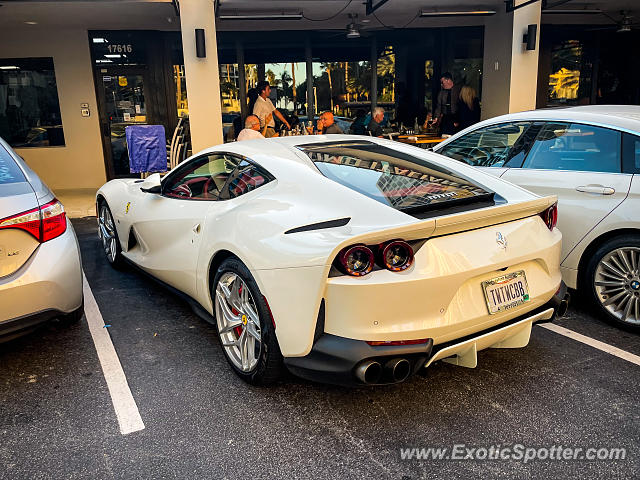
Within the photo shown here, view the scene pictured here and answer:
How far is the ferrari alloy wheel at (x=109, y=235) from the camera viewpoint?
524 centimetres

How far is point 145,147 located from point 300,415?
7.64 m

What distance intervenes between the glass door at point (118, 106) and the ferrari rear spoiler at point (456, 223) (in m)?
10.3

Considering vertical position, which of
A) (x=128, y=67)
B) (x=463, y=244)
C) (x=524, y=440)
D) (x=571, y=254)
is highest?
(x=128, y=67)

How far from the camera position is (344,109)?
44.1ft

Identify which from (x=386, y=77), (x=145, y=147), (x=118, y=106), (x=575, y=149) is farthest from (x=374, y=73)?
(x=575, y=149)

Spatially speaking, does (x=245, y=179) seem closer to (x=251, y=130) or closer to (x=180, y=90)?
(x=251, y=130)

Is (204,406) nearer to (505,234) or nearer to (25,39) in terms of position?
(505,234)

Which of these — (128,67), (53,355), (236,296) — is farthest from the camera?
(128,67)

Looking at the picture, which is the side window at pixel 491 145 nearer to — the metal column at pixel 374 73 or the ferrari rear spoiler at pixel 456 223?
the ferrari rear spoiler at pixel 456 223

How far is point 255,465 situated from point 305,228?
3.70 feet

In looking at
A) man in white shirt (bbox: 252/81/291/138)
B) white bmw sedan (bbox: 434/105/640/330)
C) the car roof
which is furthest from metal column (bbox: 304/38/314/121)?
white bmw sedan (bbox: 434/105/640/330)

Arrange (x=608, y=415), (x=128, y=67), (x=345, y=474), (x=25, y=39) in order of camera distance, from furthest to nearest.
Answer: (x=128, y=67) < (x=25, y=39) < (x=608, y=415) < (x=345, y=474)

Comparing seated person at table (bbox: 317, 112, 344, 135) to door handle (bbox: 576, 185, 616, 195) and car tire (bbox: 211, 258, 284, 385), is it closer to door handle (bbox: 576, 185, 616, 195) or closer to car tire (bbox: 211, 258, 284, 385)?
door handle (bbox: 576, 185, 616, 195)

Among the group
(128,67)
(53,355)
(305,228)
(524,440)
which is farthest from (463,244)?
(128,67)
